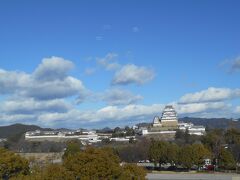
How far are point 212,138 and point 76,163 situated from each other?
56.7m

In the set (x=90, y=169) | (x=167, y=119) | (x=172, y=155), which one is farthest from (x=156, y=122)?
(x=90, y=169)

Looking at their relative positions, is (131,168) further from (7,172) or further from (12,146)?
(12,146)

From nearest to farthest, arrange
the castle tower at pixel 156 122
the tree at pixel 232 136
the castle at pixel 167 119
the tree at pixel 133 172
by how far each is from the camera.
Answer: the tree at pixel 133 172, the tree at pixel 232 136, the castle at pixel 167 119, the castle tower at pixel 156 122

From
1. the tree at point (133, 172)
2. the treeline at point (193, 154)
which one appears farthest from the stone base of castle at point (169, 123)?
the tree at point (133, 172)

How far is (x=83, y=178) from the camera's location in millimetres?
35031

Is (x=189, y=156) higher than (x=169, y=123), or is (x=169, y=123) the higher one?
(x=169, y=123)

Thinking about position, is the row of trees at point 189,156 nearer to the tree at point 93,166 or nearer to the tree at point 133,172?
the tree at point 133,172

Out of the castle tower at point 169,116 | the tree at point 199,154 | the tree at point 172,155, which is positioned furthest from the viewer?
the castle tower at point 169,116

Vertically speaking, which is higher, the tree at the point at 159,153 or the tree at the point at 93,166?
the tree at the point at 159,153

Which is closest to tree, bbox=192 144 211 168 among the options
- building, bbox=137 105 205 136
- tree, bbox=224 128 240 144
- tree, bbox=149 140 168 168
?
tree, bbox=149 140 168 168

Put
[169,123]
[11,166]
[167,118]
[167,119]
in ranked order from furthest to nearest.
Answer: [167,118] < [167,119] < [169,123] < [11,166]

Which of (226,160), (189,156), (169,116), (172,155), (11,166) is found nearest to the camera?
(11,166)

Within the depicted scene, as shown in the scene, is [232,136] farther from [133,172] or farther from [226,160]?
[133,172]

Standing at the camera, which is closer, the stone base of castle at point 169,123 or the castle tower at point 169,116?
the stone base of castle at point 169,123
